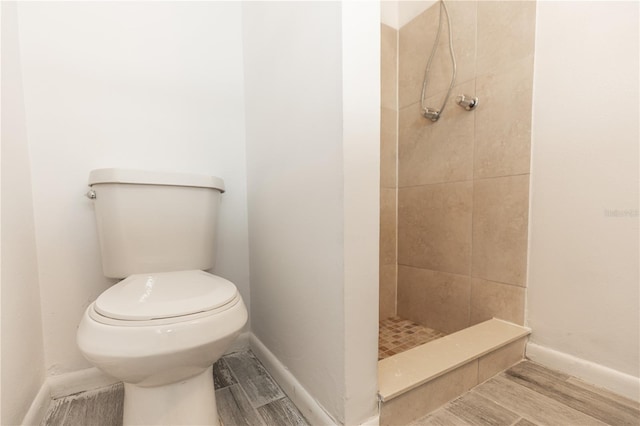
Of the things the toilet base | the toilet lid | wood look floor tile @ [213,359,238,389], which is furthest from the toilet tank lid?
wood look floor tile @ [213,359,238,389]

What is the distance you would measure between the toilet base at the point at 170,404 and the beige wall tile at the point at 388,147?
1190mm

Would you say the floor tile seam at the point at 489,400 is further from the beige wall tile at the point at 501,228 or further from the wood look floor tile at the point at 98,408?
the wood look floor tile at the point at 98,408

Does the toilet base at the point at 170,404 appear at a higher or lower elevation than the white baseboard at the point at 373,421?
higher

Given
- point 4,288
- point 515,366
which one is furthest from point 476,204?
point 4,288

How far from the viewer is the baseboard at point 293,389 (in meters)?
0.79

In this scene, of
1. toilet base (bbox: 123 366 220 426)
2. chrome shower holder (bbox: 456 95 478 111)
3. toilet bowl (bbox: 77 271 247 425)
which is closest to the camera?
toilet bowl (bbox: 77 271 247 425)

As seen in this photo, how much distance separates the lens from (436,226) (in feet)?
4.63

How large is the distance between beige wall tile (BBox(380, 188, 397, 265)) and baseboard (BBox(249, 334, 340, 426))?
29.6 inches

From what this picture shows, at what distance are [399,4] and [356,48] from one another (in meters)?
1.21

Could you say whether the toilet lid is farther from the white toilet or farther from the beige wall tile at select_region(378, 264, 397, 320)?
the beige wall tile at select_region(378, 264, 397, 320)

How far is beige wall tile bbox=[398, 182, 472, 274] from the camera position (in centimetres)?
130

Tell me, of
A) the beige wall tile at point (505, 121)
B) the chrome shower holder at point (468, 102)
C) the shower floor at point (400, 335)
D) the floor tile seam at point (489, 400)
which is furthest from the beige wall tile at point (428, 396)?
the chrome shower holder at point (468, 102)

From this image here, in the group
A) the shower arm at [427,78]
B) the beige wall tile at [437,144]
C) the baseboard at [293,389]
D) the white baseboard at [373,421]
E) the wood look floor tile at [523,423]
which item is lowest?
the wood look floor tile at [523,423]

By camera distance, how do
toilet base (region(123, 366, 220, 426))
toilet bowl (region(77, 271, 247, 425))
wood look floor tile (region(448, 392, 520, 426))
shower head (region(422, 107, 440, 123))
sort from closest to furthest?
toilet bowl (region(77, 271, 247, 425)), toilet base (region(123, 366, 220, 426)), wood look floor tile (region(448, 392, 520, 426)), shower head (region(422, 107, 440, 123))
